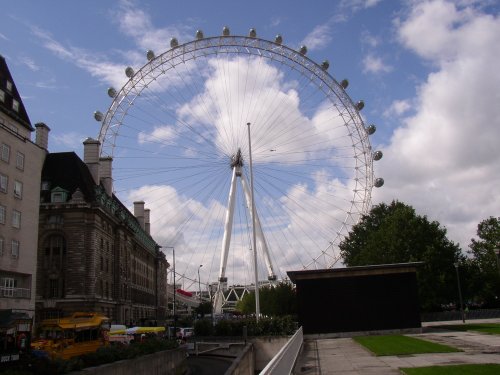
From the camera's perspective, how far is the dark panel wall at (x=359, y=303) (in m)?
48.3

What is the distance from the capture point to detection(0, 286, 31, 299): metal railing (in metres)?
51.9

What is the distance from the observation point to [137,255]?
10750 centimetres

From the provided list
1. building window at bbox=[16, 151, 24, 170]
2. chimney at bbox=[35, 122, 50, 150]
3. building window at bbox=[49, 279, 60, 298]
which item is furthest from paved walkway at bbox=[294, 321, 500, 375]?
chimney at bbox=[35, 122, 50, 150]

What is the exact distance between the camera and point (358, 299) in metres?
48.7

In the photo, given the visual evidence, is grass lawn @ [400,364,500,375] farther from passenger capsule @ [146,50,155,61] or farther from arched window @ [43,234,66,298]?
arched window @ [43,234,66,298]

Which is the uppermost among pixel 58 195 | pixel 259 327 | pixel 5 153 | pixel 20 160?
pixel 58 195

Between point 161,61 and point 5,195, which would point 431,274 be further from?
point 5,195

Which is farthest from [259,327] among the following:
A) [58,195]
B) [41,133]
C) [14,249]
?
[41,133]

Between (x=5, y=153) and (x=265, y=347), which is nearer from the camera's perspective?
(x=265, y=347)

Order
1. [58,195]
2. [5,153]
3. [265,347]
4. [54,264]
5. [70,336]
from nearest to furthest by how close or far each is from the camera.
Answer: [70,336], [265,347], [5,153], [54,264], [58,195]

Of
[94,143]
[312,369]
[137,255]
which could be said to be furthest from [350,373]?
[137,255]

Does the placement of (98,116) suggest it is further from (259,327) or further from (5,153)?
(259,327)

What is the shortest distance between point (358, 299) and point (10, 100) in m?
43.9

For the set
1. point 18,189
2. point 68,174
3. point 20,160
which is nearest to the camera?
point 18,189
